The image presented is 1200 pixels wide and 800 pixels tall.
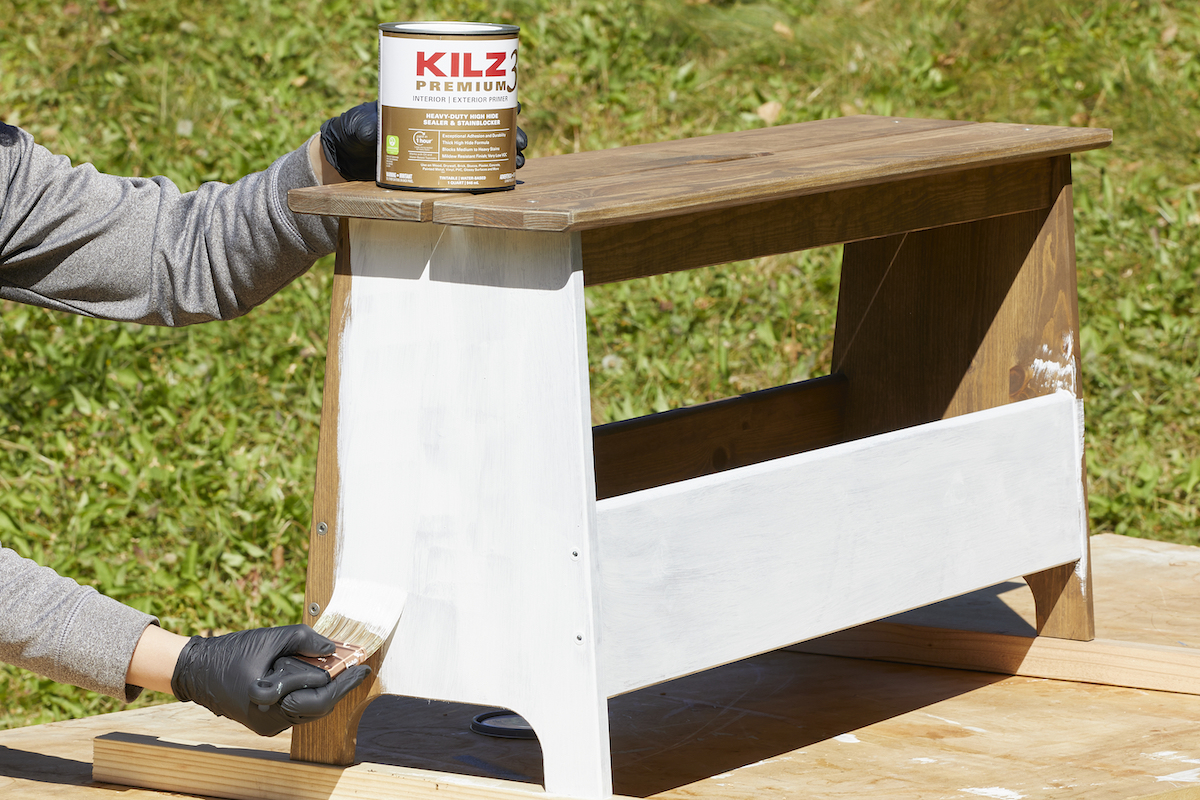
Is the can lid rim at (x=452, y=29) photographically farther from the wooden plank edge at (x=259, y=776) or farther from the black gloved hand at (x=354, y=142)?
the wooden plank edge at (x=259, y=776)

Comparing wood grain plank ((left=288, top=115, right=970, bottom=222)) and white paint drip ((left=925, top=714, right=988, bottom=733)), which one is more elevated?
wood grain plank ((left=288, top=115, right=970, bottom=222))

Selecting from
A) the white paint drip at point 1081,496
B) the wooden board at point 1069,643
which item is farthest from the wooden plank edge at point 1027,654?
the white paint drip at point 1081,496

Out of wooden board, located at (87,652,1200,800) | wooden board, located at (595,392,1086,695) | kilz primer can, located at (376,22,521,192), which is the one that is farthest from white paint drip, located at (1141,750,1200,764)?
kilz primer can, located at (376,22,521,192)

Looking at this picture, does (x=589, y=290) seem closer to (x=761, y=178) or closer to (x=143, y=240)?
(x=143, y=240)

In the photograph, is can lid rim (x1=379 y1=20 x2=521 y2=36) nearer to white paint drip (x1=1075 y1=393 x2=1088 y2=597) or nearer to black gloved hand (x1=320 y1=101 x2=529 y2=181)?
black gloved hand (x1=320 y1=101 x2=529 y2=181)

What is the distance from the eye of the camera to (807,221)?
2209 mm

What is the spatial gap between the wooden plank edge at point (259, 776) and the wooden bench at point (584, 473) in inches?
1.6

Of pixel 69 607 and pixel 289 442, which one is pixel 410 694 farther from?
pixel 289 442

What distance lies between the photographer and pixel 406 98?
1.87m

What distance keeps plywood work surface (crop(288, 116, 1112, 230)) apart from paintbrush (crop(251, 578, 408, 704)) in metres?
0.49

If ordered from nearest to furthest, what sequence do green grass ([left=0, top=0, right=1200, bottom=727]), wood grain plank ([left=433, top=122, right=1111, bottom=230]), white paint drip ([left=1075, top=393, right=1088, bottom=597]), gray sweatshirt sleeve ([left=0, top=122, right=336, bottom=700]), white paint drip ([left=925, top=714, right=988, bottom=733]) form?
wood grain plank ([left=433, top=122, right=1111, bottom=230]), gray sweatshirt sleeve ([left=0, top=122, right=336, bottom=700]), white paint drip ([left=925, top=714, right=988, bottom=733]), white paint drip ([left=1075, top=393, right=1088, bottom=597]), green grass ([left=0, top=0, right=1200, bottom=727])

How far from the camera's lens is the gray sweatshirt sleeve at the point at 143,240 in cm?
221

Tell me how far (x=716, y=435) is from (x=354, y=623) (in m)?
1.13

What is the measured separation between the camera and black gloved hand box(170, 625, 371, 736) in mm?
1937
